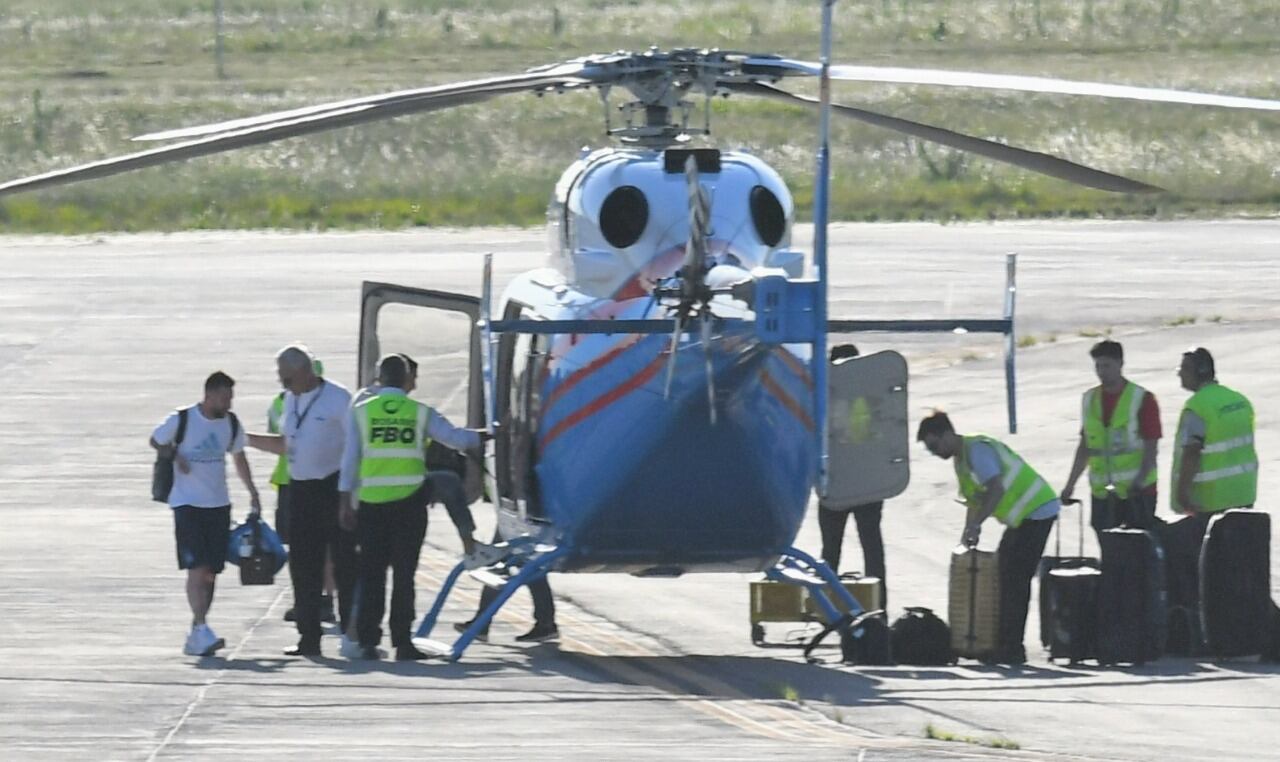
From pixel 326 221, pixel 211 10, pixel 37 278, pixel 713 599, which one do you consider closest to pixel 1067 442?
pixel 713 599

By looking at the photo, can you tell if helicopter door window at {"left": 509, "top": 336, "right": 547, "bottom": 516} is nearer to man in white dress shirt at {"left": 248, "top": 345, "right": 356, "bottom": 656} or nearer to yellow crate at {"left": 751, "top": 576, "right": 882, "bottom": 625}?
man in white dress shirt at {"left": 248, "top": 345, "right": 356, "bottom": 656}

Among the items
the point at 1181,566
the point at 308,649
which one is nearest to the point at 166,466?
the point at 308,649

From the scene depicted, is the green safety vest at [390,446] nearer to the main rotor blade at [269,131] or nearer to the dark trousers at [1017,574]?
the main rotor blade at [269,131]

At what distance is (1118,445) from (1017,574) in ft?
4.47

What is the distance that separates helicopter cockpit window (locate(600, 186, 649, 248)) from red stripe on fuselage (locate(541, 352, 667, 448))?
85 cm

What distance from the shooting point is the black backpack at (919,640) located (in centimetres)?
1409

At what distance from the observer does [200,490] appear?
14.0 m

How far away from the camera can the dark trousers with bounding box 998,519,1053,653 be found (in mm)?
14141

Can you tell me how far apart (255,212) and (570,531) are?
41860mm

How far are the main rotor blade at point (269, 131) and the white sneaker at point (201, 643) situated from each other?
9.70 feet

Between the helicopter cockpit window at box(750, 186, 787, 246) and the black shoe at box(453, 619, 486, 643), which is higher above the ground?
the helicopter cockpit window at box(750, 186, 787, 246)

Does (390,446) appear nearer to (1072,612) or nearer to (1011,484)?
(1011,484)

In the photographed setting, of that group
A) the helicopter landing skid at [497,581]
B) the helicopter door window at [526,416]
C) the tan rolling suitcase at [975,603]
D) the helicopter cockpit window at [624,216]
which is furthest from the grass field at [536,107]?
the helicopter cockpit window at [624,216]

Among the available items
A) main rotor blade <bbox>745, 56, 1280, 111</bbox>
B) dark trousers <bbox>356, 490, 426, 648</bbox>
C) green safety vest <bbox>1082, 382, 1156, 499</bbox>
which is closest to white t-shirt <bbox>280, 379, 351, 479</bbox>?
dark trousers <bbox>356, 490, 426, 648</bbox>
